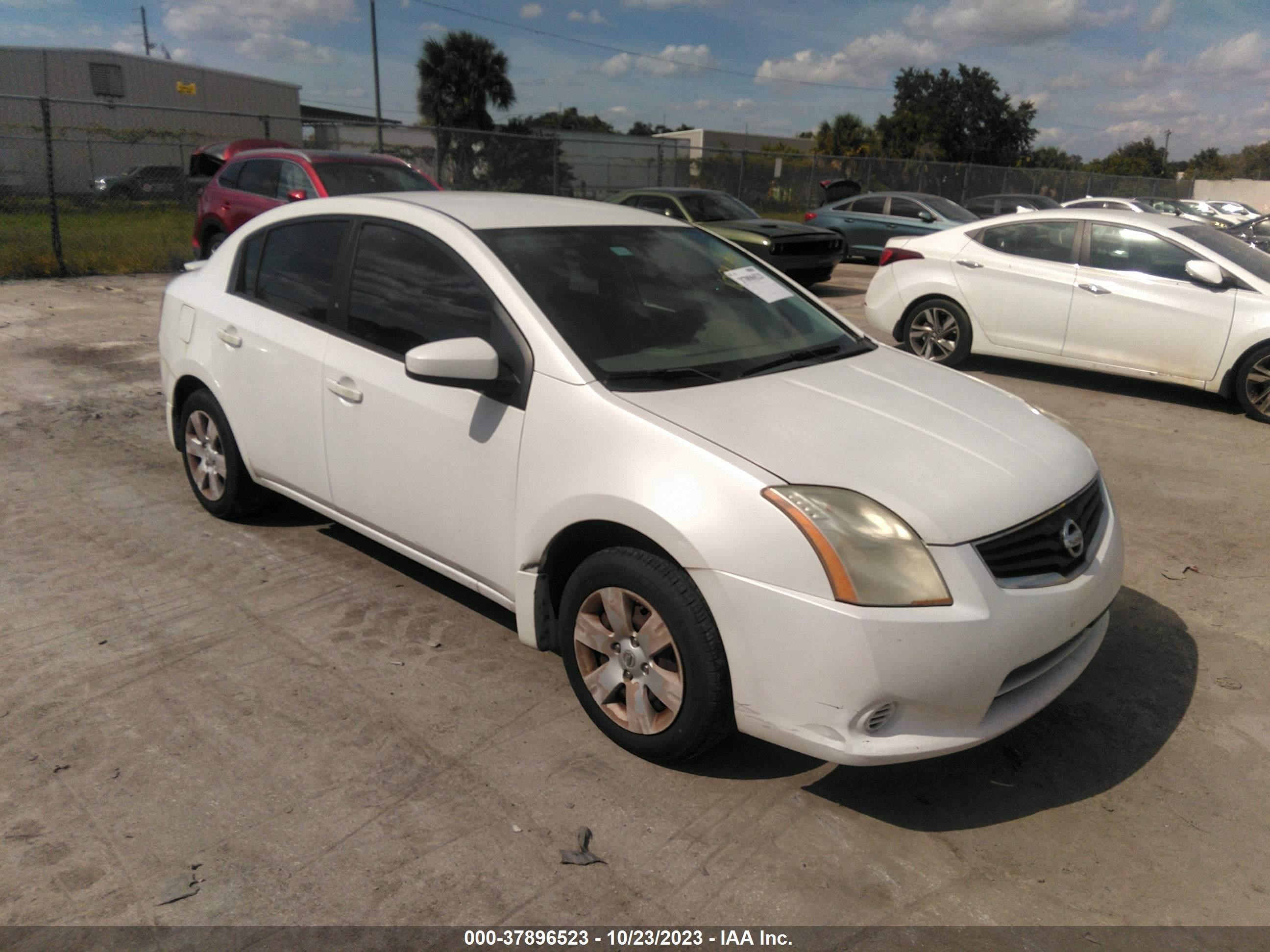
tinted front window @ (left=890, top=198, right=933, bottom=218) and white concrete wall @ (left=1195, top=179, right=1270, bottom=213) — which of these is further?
white concrete wall @ (left=1195, top=179, right=1270, bottom=213)

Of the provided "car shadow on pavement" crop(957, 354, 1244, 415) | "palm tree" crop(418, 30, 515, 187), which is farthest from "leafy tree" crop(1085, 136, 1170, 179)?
"car shadow on pavement" crop(957, 354, 1244, 415)

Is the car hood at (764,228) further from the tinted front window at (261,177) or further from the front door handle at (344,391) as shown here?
the front door handle at (344,391)

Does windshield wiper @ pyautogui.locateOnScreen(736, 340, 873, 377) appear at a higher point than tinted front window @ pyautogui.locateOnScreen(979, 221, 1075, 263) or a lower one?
lower

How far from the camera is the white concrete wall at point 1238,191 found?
54.4m

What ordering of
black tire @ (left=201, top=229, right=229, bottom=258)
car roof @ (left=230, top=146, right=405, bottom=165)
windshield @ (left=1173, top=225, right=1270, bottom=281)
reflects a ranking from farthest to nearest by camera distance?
1. black tire @ (left=201, top=229, right=229, bottom=258)
2. car roof @ (left=230, top=146, right=405, bottom=165)
3. windshield @ (left=1173, top=225, right=1270, bottom=281)

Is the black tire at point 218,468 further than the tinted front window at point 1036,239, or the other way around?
the tinted front window at point 1036,239

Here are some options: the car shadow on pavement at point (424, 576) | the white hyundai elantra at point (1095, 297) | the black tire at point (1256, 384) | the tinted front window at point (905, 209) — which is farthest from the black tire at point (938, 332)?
the tinted front window at point (905, 209)

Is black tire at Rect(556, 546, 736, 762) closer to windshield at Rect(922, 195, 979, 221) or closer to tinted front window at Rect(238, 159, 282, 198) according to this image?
tinted front window at Rect(238, 159, 282, 198)

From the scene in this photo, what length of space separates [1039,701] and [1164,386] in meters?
7.04

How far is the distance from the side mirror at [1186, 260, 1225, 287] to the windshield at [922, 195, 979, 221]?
9485 mm

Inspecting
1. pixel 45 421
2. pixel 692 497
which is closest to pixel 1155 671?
pixel 692 497

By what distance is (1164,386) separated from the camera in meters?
8.83

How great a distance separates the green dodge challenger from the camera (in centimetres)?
1292

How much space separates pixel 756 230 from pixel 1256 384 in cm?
701
